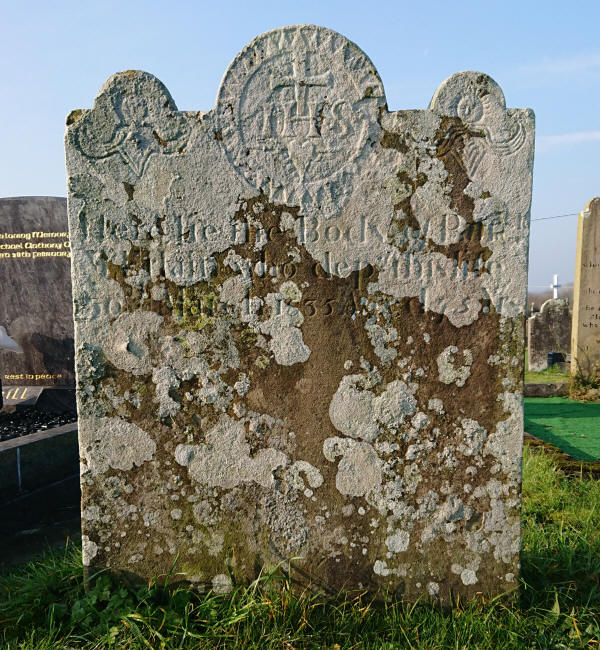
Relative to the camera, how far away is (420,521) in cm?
258

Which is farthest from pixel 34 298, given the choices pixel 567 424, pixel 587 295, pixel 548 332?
pixel 548 332

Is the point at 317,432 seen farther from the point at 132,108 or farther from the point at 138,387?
the point at 132,108

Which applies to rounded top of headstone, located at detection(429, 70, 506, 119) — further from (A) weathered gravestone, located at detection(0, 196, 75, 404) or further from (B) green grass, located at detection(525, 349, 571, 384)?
(B) green grass, located at detection(525, 349, 571, 384)

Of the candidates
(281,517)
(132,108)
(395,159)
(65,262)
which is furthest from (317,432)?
(65,262)

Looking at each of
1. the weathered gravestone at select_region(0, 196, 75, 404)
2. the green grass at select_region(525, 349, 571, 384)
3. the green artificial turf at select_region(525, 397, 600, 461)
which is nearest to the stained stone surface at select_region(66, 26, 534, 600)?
the green artificial turf at select_region(525, 397, 600, 461)

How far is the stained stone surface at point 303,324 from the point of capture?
2.49 m

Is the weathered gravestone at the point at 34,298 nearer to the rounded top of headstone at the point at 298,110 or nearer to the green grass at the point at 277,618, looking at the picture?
the green grass at the point at 277,618

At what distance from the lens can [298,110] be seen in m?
2.49

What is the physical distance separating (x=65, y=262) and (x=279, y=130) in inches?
181

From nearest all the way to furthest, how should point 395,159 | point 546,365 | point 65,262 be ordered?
point 395,159
point 65,262
point 546,365

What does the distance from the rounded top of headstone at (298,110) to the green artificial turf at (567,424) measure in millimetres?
4095

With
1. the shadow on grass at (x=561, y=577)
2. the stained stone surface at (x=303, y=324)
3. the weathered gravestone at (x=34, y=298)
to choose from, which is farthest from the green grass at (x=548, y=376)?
the stained stone surface at (x=303, y=324)

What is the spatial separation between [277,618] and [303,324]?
123 cm

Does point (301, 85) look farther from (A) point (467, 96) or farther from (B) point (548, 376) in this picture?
(B) point (548, 376)
